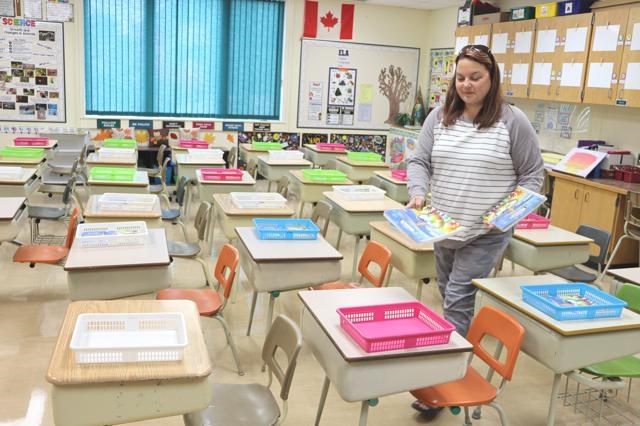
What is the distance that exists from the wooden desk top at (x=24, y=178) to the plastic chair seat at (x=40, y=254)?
98cm

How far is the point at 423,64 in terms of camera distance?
393 inches

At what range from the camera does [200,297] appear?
331 centimetres

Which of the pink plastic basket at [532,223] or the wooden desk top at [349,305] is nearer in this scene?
the wooden desk top at [349,305]

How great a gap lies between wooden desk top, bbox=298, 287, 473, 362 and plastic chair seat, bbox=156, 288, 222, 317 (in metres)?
0.83

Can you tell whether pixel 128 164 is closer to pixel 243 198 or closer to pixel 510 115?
pixel 243 198

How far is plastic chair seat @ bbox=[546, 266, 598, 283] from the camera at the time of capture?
412cm

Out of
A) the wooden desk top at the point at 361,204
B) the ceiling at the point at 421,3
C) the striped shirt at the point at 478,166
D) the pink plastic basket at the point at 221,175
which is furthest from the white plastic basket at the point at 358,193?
the ceiling at the point at 421,3

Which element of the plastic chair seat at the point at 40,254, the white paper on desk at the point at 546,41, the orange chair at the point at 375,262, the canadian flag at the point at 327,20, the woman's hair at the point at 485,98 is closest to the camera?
the woman's hair at the point at 485,98

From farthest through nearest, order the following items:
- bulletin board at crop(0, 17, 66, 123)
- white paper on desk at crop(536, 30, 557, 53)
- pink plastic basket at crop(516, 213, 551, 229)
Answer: bulletin board at crop(0, 17, 66, 123) < white paper on desk at crop(536, 30, 557, 53) < pink plastic basket at crop(516, 213, 551, 229)

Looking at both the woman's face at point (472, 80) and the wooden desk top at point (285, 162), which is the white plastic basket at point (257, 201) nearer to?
the woman's face at point (472, 80)

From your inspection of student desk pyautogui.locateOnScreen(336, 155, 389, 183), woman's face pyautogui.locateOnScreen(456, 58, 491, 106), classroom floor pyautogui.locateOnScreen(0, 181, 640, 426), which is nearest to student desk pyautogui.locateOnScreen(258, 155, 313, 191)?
student desk pyautogui.locateOnScreen(336, 155, 389, 183)

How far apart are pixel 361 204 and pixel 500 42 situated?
3982 millimetres

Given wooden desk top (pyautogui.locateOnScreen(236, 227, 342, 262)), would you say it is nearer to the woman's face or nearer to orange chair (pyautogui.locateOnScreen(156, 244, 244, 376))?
orange chair (pyautogui.locateOnScreen(156, 244, 244, 376))

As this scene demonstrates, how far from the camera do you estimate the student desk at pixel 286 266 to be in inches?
126
